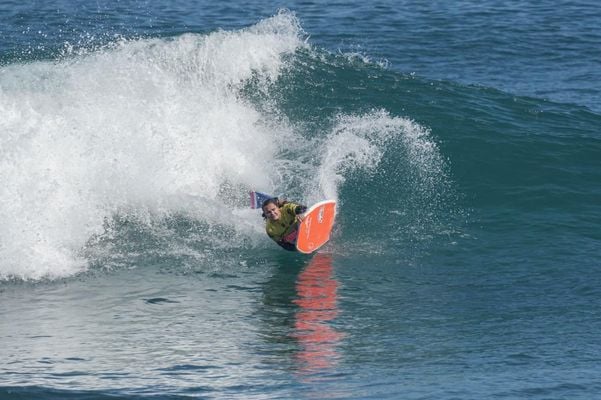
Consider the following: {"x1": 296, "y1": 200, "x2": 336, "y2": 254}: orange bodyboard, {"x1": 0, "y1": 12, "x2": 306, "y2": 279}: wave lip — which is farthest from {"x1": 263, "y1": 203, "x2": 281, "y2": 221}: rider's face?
{"x1": 0, "y1": 12, "x2": 306, "y2": 279}: wave lip

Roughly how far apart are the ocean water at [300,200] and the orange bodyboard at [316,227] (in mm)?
291

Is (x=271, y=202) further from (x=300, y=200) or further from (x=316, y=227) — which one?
(x=300, y=200)

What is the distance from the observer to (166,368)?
511 inches

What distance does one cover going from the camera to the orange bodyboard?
1741 centimetres

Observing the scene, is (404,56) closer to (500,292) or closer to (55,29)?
(55,29)

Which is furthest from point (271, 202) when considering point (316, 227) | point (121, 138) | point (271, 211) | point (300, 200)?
point (121, 138)

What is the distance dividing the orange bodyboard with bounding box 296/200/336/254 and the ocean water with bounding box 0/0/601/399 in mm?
291

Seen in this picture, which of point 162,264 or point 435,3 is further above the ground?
point 435,3

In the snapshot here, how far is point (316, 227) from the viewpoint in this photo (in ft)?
58.3

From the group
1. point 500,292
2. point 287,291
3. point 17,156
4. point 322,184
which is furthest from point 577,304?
point 17,156

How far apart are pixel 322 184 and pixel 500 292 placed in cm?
565

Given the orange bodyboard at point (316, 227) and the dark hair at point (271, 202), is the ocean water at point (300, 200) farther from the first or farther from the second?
the dark hair at point (271, 202)

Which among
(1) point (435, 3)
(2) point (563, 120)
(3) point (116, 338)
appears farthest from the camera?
(1) point (435, 3)

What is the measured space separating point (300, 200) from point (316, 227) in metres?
2.46
